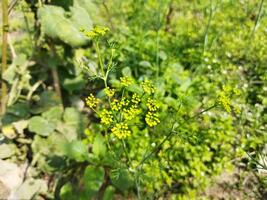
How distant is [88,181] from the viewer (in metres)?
2.17

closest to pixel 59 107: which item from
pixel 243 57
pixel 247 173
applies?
pixel 247 173

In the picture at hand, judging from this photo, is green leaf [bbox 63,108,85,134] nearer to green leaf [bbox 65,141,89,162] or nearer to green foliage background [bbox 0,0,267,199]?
green foliage background [bbox 0,0,267,199]

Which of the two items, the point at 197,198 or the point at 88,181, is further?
the point at 197,198

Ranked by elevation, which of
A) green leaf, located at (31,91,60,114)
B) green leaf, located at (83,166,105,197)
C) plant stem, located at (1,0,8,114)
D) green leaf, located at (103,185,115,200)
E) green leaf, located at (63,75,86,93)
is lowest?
green leaf, located at (103,185,115,200)

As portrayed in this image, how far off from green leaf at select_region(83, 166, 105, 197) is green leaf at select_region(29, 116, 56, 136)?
0.44 meters

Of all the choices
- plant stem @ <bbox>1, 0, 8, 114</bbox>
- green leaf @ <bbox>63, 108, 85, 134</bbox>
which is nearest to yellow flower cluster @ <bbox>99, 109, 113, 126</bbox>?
plant stem @ <bbox>1, 0, 8, 114</bbox>

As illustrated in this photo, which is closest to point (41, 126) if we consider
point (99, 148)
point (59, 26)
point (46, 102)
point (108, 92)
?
point (46, 102)

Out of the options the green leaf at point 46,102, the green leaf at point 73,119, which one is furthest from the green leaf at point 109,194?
the green leaf at point 46,102

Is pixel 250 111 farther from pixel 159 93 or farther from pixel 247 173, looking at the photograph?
pixel 159 93

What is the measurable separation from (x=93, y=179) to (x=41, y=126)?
1.79 feet

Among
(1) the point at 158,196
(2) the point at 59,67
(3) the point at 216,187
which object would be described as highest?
(2) the point at 59,67

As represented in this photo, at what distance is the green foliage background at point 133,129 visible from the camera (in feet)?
7.37

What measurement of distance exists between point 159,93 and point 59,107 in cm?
70

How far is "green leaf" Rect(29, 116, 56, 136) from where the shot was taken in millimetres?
2438
